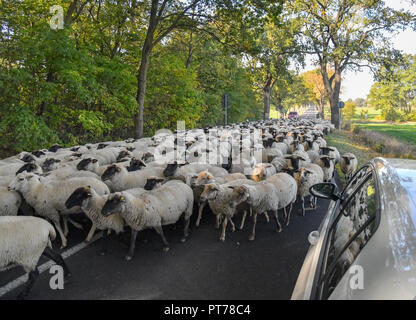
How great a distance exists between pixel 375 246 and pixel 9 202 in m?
5.76

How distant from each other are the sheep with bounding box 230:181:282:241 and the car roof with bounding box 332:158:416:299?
11.6 feet

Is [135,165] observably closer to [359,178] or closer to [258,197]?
[258,197]

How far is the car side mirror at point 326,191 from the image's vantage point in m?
2.88

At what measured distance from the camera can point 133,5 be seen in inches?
631

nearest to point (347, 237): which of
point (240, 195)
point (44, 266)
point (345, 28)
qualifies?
point (240, 195)

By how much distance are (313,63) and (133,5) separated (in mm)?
22136

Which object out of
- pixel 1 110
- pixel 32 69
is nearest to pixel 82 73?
pixel 32 69

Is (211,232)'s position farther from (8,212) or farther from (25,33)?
(25,33)

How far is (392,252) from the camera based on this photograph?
4.22 feet

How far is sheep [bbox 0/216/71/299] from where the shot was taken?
3441mm

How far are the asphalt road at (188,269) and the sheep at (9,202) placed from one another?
992 mm

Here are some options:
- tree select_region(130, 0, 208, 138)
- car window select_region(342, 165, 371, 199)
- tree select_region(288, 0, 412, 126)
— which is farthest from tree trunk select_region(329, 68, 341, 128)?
car window select_region(342, 165, 371, 199)

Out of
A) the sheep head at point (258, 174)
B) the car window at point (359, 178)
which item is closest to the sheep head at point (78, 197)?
the car window at point (359, 178)

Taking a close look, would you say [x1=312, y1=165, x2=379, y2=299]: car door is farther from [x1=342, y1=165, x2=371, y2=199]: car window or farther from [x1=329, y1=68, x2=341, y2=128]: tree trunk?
[x1=329, y1=68, x2=341, y2=128]: tree trunk
